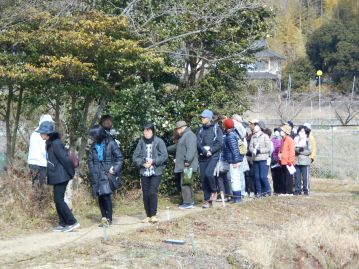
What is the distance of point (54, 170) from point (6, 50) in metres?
3.15

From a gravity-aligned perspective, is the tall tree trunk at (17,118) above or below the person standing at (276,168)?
above

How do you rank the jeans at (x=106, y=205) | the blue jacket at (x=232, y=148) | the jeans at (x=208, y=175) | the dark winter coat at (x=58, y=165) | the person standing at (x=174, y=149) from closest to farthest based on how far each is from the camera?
1. the dark winter coat at (x=58, y=165)
2. the jeans at (x=106, y=205)
3. the jeans at (x=208, y=175)
4. the blue jacket at (x=232, y=148)
5. the person standing at (x=174, y=149)

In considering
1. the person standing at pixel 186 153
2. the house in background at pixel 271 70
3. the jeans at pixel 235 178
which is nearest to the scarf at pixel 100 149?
the person standing at pixel 186 153

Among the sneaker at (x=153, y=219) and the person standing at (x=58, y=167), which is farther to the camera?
the sneaker at (x=153, y=219)

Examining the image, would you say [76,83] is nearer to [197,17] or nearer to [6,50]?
[6,50]

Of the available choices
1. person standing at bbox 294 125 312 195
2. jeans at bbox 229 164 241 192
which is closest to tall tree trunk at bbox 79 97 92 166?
jeans at bbox 229 164 241 192

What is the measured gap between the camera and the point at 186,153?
1206 cm

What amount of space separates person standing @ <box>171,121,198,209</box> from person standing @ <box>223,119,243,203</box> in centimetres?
76

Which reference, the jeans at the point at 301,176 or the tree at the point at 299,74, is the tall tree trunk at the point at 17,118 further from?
the tree at the point at 299,74

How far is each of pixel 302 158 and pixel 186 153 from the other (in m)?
3.76

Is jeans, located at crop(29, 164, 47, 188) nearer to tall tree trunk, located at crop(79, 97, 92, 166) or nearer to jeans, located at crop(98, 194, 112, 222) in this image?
tall tree trunk, located at crop(79, 97, 92, 166)

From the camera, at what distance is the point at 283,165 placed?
14.3m

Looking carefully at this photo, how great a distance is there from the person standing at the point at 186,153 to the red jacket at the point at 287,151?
106 inches

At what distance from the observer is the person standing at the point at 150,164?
1063 cm
